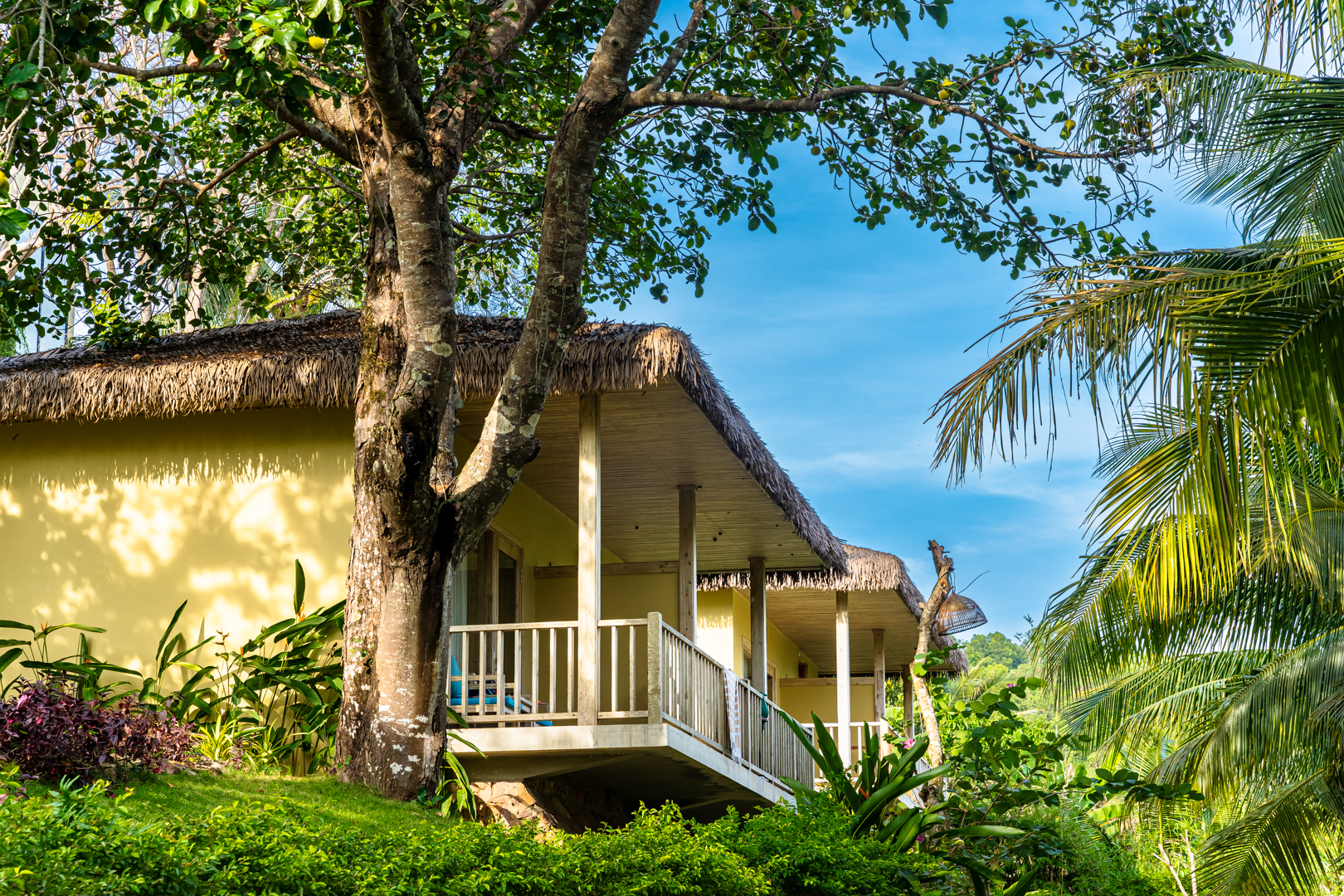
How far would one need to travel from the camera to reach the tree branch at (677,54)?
8.16m

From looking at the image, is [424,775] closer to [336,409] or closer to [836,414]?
[336,409]

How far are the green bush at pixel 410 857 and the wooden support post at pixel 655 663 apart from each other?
143cm

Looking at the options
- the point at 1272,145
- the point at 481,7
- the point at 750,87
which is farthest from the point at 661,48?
the point at 1272,145

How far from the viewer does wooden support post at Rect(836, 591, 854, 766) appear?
14.4 meters

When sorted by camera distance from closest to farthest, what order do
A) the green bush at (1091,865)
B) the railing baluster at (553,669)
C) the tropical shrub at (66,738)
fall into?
the tropical shrub at (66,738) → the railing baluster at (553,669) → the green bush at (1091,865)

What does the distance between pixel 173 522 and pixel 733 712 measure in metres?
4.51

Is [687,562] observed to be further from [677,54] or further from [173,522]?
[677,54]

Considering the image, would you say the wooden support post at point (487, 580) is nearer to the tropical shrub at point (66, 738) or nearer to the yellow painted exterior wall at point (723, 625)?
the tropical shrub at point (66, 738)

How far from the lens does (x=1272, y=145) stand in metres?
5.95

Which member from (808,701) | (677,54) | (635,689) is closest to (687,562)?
(635,689)

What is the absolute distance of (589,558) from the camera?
27.7 ft

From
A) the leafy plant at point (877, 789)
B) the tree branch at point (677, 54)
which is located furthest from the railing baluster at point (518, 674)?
the tree branch at point (677, 54)

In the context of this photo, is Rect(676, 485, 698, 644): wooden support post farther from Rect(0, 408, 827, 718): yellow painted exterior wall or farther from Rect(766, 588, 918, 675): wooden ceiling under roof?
Rect(766, 588, 918, 675): wooden ceiling under roof

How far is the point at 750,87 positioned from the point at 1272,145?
5613 millimetres
